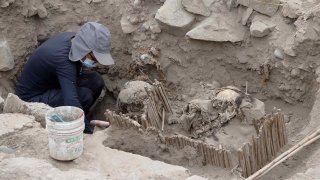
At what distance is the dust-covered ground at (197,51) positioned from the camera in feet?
13.6

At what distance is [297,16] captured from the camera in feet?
14.1

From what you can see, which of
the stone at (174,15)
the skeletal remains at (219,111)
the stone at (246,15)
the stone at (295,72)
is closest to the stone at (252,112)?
the skeletal remains at (219,111)

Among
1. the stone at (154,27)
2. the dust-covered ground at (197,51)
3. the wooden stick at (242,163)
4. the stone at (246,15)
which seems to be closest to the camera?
the wooden stick at (242,163)

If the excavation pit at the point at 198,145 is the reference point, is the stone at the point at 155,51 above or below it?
above

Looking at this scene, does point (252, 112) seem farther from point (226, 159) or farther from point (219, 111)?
point (226, 159)

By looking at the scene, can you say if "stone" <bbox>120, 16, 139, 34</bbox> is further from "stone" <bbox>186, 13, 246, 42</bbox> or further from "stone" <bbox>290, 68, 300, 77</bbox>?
"stone" <bbox>290, 68, 300, 77</bbox>

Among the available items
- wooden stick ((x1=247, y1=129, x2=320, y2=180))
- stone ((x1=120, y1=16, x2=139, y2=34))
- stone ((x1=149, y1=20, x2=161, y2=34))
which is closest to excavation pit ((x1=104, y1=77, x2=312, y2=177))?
wooden stick ((x1=247, y1=129, x2=320, y2=180))

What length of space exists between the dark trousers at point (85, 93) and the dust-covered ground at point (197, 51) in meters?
→ 0.41

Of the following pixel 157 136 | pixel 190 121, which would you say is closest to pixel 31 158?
pixel 157 136

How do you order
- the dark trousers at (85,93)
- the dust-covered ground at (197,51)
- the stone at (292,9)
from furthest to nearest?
the dark trousers at (85,93), the stone at (292,9), the dust-covered ground at (197,51)

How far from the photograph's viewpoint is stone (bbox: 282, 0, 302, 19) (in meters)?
4.29

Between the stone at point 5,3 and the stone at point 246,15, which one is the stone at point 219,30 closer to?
the stone at point 246,15

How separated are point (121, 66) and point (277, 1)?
1882 millimetres

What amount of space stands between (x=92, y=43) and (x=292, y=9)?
5.87 feet
